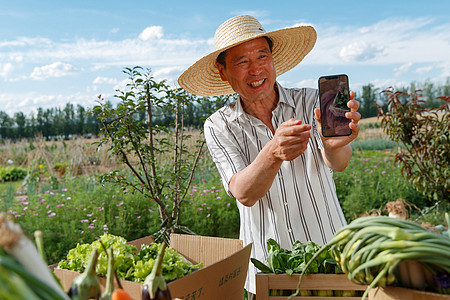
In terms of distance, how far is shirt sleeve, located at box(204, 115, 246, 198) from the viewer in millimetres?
1980

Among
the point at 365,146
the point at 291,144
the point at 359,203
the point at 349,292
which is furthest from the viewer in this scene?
the point at 365,146

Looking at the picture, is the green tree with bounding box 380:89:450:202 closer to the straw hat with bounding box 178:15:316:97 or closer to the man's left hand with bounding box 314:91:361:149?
the straw hat with bounding box 178:15:316:97

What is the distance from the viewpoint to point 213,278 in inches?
49.8

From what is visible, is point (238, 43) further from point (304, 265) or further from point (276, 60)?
point (304, 265)

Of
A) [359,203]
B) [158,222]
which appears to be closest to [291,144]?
[158,222]

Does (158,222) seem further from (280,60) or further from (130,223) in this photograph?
(280,60)

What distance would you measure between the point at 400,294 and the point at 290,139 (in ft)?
2.69

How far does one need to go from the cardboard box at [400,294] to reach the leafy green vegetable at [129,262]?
0.64 meters

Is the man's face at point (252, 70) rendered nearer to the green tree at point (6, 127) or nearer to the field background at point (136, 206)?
the field background at point (136, 206)

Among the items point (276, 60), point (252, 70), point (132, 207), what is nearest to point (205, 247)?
point (252, 70)

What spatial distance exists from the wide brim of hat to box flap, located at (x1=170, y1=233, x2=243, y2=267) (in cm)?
100

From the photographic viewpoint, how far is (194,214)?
580 centimetres

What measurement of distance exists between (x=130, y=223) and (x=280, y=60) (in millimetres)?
3689

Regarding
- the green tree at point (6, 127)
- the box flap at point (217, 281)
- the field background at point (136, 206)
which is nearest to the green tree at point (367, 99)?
the field background at point (136, 206)
